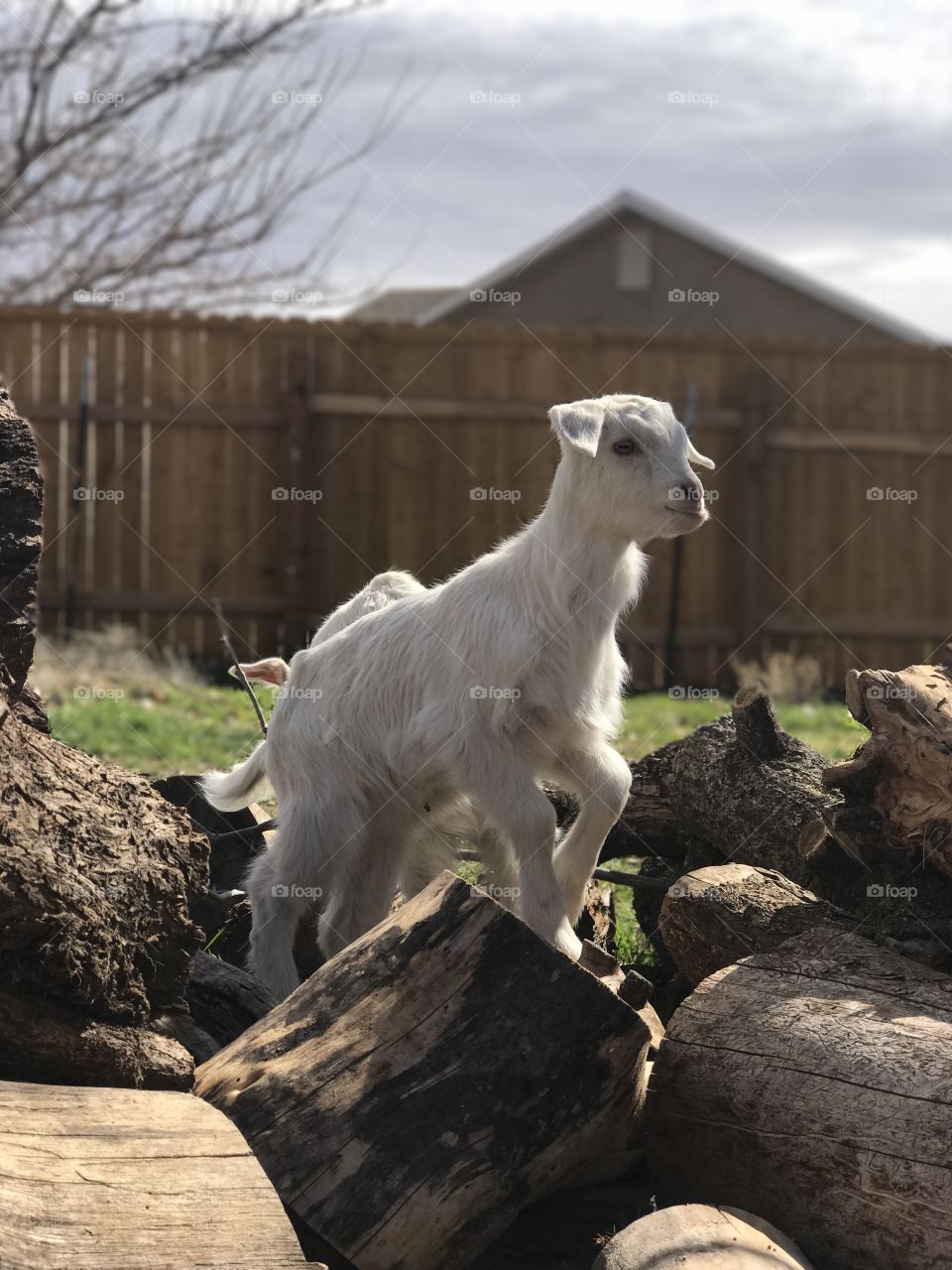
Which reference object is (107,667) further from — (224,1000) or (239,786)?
(224,1000)

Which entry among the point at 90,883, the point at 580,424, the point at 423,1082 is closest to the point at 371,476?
the point at 580,424

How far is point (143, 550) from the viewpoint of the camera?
13180mm

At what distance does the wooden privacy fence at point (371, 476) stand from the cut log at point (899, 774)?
857 cm

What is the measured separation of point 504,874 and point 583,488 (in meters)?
1.40

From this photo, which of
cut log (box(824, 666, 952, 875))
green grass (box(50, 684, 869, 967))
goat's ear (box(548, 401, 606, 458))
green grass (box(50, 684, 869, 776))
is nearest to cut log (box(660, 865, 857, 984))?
cut log (box(824, 666, 952, 875))

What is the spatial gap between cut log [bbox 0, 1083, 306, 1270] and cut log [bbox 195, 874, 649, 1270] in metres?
0.23

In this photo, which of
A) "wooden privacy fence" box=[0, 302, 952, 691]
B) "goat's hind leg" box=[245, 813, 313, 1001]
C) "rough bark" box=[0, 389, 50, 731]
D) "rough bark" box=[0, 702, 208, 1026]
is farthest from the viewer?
"wooden privacy fence" box=[0, 302, 952, 691]

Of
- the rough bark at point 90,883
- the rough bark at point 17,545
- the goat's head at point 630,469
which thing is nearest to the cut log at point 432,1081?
the rough bark at point 90,883

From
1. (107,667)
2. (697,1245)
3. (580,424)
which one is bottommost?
(107,667)

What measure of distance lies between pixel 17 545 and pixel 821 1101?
261 centimetres

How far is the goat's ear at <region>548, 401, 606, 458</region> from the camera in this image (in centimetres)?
433

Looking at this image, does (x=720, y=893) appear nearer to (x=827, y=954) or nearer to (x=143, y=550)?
(x=827, y=954)

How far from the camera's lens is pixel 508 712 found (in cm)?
439

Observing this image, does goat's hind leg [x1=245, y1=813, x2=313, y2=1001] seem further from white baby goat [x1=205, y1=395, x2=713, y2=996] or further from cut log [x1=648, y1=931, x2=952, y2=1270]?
cut log [x1=648, y1=931, x2=952, y2=1270]
